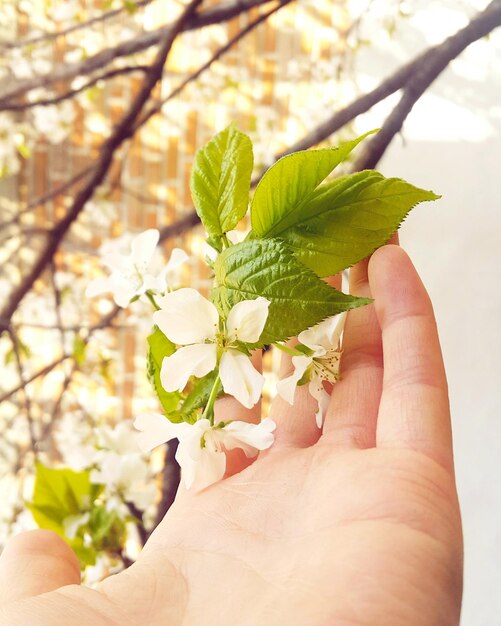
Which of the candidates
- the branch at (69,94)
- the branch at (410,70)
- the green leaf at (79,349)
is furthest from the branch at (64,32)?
the green leaf at (79,349)

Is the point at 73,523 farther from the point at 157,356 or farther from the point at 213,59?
the point at 213,59

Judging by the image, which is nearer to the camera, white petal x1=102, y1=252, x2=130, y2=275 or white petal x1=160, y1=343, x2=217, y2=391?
white petal x1=160, y1=343, x2=217, y2=391

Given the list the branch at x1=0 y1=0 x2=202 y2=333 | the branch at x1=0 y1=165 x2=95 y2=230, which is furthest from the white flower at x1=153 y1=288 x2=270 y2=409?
the branch at x1=0 y1=165 x2=95 y2=230

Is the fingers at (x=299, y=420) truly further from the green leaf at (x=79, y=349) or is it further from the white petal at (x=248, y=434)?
the green leaf at (x=79, y=349)

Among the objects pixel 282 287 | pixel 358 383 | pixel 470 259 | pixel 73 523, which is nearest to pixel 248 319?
pixel 282 287

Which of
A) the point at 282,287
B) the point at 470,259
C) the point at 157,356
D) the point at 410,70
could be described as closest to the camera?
the point at 282,287

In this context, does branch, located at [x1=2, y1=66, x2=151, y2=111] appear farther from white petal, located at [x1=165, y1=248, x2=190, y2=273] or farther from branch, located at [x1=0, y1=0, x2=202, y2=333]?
white petal, located at [x1=165, y1=248, x2=190, y2=273]
